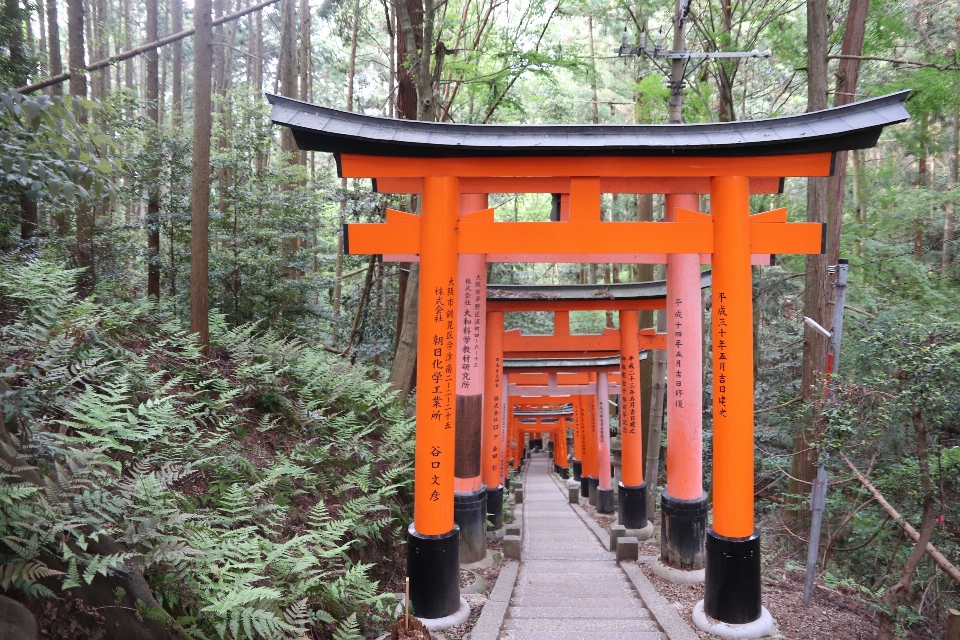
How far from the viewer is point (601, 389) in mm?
16000

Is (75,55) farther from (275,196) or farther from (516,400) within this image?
(516,400)

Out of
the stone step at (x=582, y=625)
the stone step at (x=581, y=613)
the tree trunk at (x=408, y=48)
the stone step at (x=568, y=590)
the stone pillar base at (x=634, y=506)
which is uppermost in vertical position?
the tree trunk at (x=408, y=48)

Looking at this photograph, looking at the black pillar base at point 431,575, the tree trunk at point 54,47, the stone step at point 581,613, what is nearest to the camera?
the black pillar base at point 431,575

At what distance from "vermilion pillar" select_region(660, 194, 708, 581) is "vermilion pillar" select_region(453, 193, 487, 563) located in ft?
7.95

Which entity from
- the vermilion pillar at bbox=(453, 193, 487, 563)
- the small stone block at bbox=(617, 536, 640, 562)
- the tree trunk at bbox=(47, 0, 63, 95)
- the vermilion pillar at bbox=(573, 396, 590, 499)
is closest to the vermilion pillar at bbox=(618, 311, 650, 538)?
the small stone block at bbox=(617, 536, 640, 562)

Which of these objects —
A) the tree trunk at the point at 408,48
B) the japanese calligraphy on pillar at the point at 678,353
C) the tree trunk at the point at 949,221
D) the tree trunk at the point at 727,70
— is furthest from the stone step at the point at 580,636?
the tree trunk at the point at 949,221

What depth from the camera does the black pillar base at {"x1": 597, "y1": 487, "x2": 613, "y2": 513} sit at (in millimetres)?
15256

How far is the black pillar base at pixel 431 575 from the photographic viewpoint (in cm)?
553

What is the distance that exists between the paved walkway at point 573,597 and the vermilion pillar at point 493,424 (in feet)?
2.89

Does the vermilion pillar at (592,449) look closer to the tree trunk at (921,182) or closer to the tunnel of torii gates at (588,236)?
the tree trunk at (921,182)

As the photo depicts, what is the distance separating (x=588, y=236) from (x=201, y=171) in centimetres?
523

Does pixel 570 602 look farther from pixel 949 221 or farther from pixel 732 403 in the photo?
pixel 949 221

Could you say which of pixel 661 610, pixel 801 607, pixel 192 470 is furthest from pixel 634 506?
pixel 192 470

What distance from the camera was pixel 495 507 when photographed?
36.0ft
